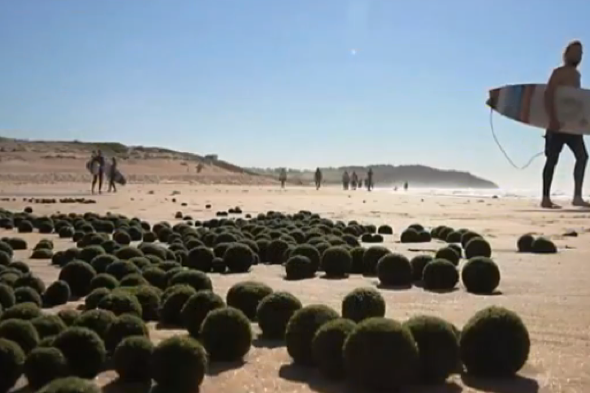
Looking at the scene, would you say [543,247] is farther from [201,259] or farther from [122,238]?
[122,238]

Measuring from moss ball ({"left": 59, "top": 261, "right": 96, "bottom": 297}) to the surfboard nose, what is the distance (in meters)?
16.9

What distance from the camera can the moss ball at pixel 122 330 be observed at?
13.6 feet

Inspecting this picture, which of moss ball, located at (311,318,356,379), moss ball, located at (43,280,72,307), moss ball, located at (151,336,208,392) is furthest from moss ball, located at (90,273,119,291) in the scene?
moss ball, located at (311,318,356,379)

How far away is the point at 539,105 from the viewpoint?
19438 millimetres

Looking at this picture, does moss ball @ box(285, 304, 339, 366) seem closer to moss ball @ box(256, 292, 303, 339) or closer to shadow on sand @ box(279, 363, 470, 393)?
shadow on sand @ box(279, 363, 470, 393)

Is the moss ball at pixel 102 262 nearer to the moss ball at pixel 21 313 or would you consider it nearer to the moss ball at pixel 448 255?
the moss ball at pixel 21 313

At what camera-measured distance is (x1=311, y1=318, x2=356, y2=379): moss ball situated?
3.80 metres

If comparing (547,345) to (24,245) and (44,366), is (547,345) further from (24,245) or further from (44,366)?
(24,245)

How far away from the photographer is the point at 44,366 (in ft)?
11.8

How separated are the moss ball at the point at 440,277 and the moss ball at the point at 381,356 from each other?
297cm

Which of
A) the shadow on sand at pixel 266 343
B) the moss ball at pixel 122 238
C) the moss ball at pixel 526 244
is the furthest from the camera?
the moss ball at pixel 122 238

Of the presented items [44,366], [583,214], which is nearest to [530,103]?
[583,214]

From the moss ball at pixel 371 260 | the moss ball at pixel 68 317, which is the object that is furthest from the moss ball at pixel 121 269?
the moss ball at pixel 371 260

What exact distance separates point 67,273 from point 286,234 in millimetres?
4353
